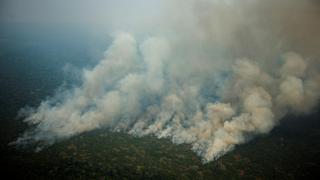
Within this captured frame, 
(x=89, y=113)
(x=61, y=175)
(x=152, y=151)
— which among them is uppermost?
(x=89, y=113)

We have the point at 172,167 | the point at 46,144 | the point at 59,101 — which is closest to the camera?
the point at 172,167

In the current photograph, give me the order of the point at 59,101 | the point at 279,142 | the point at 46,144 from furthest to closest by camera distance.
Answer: the point at 59,101 < the point at 279,142 < the point at 46,144

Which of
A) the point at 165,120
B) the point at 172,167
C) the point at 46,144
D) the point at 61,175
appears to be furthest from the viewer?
the point at 165,120

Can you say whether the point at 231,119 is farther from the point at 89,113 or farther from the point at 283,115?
the point at 89,113

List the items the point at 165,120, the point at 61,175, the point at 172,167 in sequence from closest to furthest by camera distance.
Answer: the point at 61,175
the point at 172,167
the point at 165,120

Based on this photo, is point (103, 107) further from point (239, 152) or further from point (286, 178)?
point (286, 178)

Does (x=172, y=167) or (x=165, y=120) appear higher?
(x=165, y=120)

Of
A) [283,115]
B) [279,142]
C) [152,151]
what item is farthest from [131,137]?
[283,115]

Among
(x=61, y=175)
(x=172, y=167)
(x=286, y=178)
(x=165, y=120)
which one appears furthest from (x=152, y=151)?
(x=286, y=178)

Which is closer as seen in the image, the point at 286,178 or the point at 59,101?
the point at 286,178
